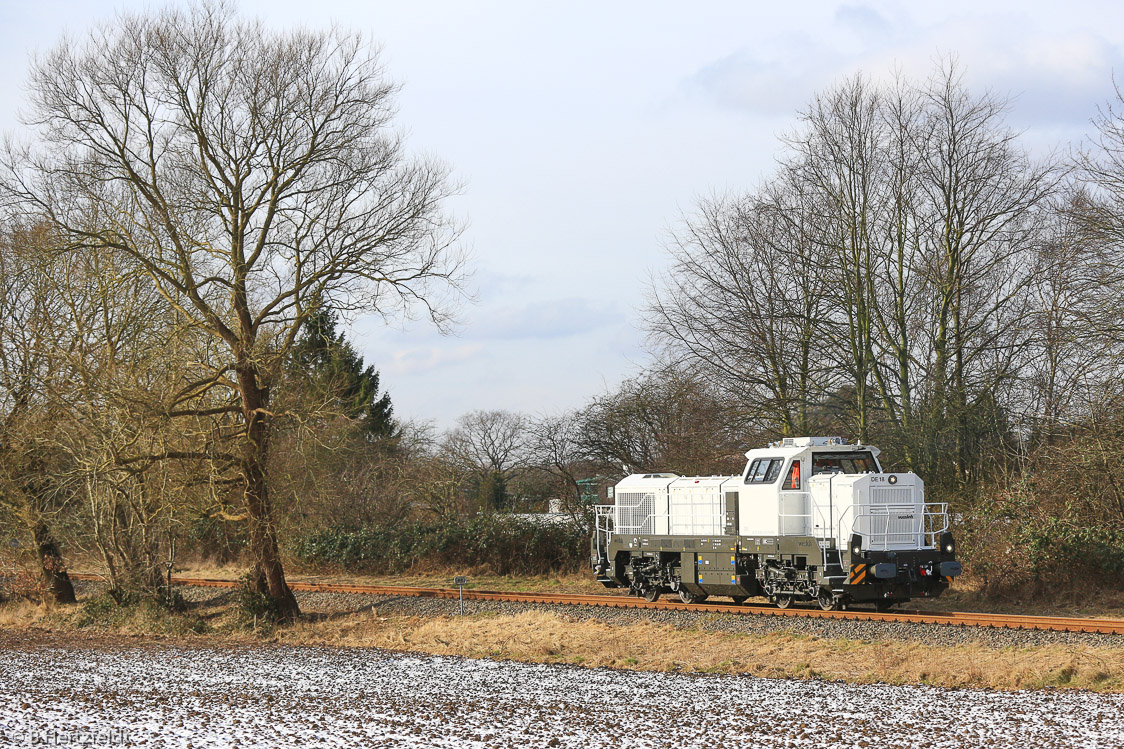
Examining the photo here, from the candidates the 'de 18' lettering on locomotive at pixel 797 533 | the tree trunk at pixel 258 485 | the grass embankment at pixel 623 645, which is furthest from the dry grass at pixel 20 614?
the 'de 18' lettering on locomotive at pixel 797 533

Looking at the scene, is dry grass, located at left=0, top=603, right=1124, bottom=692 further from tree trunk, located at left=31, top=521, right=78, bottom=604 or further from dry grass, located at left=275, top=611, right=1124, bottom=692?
tree trunk, located at left=31, top=521, right=78, bottom=604

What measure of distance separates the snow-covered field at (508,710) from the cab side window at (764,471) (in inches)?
239

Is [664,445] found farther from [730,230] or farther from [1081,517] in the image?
[1081,517]

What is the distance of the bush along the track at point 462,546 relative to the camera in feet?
83.6

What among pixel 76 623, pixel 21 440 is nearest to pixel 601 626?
pixel 76 623

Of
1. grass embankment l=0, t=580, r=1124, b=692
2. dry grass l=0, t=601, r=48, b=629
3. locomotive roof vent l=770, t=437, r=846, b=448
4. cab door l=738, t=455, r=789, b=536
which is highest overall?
locomotive roof vent l=770, t=437, r=846, b=448

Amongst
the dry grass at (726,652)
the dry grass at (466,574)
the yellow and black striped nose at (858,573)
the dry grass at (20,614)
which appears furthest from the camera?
the dry grass at (466,574)

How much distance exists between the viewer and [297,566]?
28.6 meters

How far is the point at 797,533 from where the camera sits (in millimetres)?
16828

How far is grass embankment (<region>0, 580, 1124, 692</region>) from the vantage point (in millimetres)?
11258

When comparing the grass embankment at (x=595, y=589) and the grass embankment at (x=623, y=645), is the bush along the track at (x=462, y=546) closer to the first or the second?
the grass embankment at (x=595, y=589)

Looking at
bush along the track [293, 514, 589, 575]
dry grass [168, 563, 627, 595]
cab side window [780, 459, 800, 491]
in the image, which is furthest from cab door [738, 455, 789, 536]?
bush along the track [293, 514, 589, 575]

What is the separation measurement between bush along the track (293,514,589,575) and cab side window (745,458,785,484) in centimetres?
825

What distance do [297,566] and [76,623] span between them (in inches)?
341
